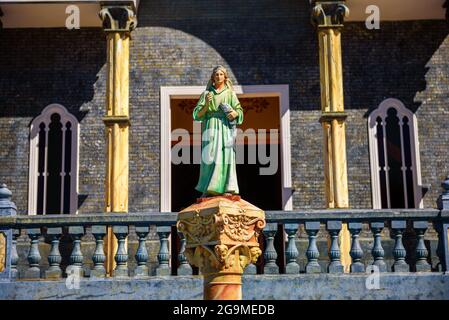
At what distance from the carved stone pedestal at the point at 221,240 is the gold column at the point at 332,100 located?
608 cm

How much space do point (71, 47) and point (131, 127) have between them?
2.22 meters

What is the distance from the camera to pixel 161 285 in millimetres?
9875

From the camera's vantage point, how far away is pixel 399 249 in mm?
10086

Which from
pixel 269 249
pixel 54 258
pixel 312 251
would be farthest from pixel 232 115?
pixel 54 258

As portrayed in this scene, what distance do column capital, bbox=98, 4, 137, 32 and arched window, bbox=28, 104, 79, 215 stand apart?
2.35m

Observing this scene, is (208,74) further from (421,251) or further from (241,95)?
(421,251)

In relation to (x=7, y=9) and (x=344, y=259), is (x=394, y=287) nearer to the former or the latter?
(x=344, y=259)

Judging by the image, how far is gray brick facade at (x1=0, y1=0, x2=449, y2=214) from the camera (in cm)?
1647

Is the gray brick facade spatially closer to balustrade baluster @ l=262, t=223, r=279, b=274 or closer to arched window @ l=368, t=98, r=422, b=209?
arched window @ l=368, t=98, r=422, b=209

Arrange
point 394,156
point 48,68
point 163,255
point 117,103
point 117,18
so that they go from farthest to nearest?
point 48,68 → point 394,156 → point 117,18 → point 117,103 → point 163,255

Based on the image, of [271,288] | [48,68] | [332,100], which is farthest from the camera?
[48,68]

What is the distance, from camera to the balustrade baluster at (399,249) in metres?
10.0

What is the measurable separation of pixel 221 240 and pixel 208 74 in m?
8.75

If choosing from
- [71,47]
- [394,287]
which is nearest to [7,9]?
[71,47]
